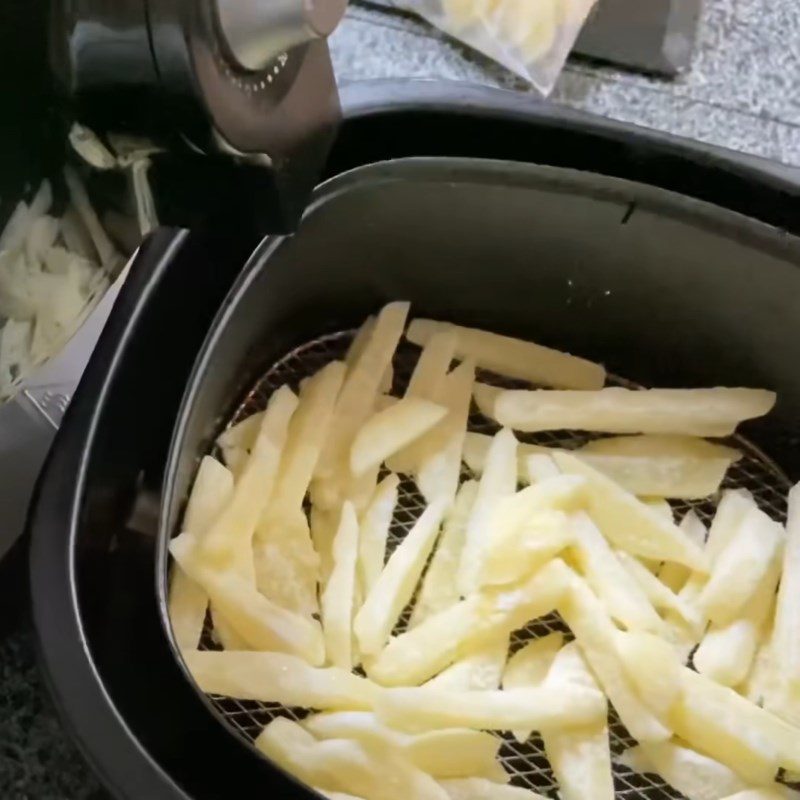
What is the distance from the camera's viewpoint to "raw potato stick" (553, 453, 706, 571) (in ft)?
2.15

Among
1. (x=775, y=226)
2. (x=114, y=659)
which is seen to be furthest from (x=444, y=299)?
(x=114, y=659)

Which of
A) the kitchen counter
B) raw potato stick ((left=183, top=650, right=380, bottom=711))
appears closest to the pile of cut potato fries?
raw potato stick ((left=183, top=650, right=380, bottom=711))

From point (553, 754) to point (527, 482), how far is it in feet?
0.58

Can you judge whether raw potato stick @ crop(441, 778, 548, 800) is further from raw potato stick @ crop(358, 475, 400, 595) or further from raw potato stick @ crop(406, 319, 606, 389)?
raw potato stick @ crop(406, 319, 606, 389)

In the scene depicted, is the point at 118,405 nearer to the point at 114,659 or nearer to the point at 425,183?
the point at 114,659

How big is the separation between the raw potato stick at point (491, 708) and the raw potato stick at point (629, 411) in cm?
18

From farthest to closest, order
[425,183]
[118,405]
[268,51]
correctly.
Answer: [425,183], [118,405], [268,51]

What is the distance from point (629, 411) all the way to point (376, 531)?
0.18 metres

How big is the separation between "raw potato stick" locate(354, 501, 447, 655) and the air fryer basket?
0.03m

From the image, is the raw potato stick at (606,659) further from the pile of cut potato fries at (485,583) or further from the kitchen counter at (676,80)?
the kitchen counter at (676,80)

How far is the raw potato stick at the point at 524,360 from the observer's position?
740 millimetres

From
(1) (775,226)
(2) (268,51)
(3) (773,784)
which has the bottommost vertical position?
(3) (773,784)

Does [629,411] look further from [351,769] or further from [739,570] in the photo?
[351,769]

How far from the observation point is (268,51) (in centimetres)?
41
